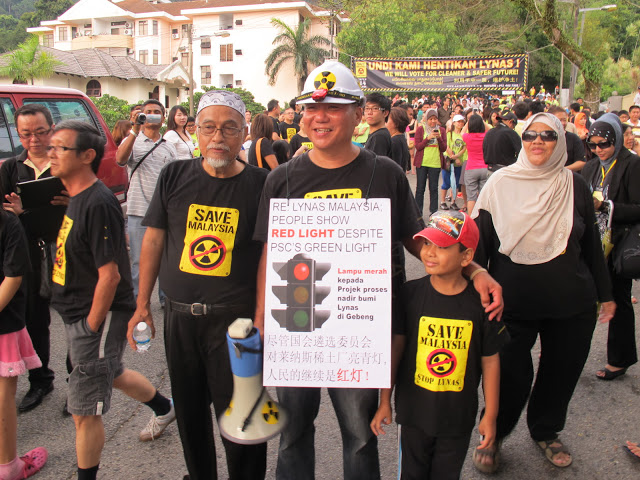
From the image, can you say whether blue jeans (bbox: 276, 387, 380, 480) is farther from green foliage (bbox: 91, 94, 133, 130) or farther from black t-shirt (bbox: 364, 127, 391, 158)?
green foliage (bbox: 91, 94, 133, 130)

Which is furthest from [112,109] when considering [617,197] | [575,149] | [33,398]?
[617,197]

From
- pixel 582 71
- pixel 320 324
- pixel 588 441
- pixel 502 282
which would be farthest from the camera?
pixel 582 71

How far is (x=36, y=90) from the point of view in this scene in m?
6.10

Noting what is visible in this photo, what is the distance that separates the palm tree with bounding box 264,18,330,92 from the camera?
1865 inches

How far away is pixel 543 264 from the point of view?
2953mm

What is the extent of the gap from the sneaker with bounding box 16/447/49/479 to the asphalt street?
1.6 inches

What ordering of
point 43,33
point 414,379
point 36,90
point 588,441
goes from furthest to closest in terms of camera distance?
point 43,33 < point 36,90 < point 588,441 < point 414,379

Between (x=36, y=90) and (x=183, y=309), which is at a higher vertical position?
(x=36, y=90)

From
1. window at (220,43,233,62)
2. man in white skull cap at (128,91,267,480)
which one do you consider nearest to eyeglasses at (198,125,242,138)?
man in white skull cap at (128,91,267,480)

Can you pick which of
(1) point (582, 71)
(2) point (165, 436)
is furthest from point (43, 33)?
(2) point (165, 436)

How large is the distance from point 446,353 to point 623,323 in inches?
96.2

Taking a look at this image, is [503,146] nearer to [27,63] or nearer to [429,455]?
[429,455]

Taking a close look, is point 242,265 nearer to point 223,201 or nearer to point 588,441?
point 223,201

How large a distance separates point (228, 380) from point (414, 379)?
0.86 meters
